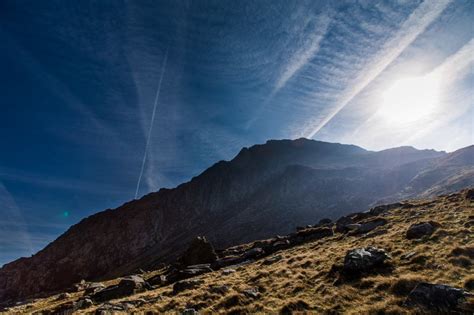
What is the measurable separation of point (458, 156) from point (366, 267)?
190319 millimetres

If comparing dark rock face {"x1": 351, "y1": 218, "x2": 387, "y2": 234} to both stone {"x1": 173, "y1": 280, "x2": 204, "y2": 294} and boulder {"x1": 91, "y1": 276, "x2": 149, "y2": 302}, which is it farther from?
boulder {"x1": 91, "y1": 276, "x2": 149, "y2": 302}

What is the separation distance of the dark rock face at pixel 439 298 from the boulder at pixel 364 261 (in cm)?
447

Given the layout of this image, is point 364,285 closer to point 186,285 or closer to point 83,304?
Answer: point 186,285

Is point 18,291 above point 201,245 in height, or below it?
above

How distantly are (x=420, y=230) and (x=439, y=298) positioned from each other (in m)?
11.8

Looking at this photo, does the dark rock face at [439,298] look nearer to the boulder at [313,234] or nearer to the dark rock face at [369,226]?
the dark rock face at [369,226]

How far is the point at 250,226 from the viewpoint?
133 m

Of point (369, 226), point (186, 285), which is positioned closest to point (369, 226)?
point (369, 226)

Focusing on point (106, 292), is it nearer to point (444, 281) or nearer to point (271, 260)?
point (271, 260)

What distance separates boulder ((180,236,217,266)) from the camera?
43750 mm

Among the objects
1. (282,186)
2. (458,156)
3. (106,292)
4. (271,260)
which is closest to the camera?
(106,292)

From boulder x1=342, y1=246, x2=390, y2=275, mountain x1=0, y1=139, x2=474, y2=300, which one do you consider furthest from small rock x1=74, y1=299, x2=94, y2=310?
mountain x1=0, y1=139, x2=474, y2=300

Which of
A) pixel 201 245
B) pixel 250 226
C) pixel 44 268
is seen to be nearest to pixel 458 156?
pixel 250 226

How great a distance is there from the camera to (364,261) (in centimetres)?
1755
